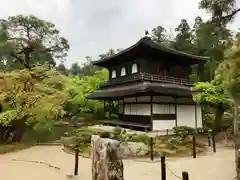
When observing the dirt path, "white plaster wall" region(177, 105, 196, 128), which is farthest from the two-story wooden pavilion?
the dirt path

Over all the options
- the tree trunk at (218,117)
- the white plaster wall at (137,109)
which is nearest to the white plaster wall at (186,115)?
the tree trunk at (218,117)

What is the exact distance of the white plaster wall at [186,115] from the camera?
20.2 metres

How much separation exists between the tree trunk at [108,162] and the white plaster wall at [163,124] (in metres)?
13.6

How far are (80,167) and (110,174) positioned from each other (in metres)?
5.34

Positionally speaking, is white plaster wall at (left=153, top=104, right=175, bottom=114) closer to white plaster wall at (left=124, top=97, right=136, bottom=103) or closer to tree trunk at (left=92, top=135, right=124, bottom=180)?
white plaster wall at (left=124, top=97, right=136, bottom=103)

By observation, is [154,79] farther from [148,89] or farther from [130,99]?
[130,99]

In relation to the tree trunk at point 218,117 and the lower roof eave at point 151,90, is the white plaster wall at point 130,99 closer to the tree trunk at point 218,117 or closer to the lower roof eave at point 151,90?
the lower roof eave at point 151,90

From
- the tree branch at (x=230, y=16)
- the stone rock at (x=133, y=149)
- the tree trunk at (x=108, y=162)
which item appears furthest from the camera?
the tree branch at (x=230, y=16)

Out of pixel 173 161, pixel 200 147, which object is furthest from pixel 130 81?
pixel 173 161

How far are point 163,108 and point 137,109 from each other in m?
2.18

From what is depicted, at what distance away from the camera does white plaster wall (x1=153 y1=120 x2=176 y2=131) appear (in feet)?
61.0

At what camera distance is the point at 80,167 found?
984 centimetres

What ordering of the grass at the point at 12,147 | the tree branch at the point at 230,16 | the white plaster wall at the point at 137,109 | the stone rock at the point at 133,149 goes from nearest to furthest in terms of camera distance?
1. the stone rock at the point at 133,149
2. the grass at the point at 12,147
3. the tree branch at the point at 230,16
4. the white plaster wall at the point at 137,109

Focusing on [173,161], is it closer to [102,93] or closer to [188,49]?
[102,93]
